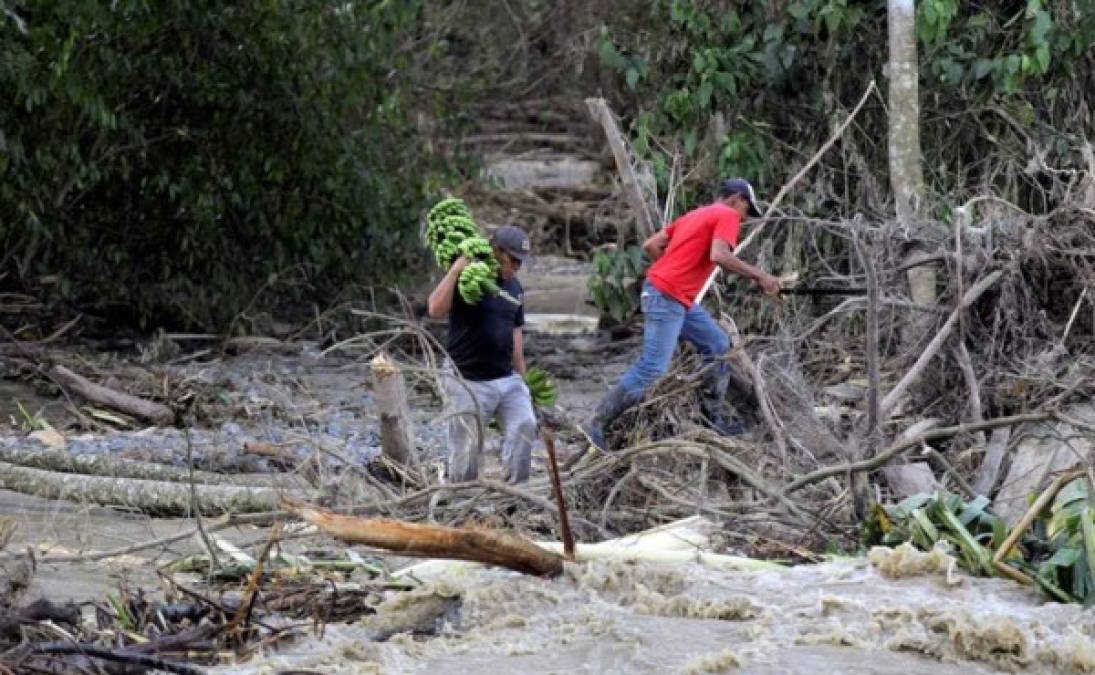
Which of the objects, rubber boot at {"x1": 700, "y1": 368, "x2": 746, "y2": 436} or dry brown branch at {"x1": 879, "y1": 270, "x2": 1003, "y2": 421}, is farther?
rubber boot at {"x1": 700, "y1": 368, "x2": 746, "y2": 436}

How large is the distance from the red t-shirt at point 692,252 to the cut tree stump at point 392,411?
5.79 ft

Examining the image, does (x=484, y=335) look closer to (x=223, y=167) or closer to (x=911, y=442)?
(x=911, y=442)

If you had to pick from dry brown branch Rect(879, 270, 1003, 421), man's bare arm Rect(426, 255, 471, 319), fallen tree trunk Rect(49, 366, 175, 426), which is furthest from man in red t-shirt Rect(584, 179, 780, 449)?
fallen tree trunk Rect(49, 366, 175, 426)

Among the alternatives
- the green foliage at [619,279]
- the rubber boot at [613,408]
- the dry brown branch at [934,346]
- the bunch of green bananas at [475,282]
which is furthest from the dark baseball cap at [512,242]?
the green foliage at [619,279]

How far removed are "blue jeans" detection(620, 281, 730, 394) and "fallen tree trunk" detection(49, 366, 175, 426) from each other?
3.31 meters

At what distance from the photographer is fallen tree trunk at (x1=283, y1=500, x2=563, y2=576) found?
6062mm

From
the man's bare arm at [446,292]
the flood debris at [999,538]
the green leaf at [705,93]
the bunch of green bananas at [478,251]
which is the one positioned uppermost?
the green leaf at [705,93]

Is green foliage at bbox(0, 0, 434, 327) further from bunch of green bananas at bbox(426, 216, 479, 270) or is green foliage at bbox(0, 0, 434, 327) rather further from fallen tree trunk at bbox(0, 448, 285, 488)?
bunch of green bananas at bbox(426, 216, 479, 270)

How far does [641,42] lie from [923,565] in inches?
297

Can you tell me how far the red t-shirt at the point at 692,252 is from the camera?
991cm

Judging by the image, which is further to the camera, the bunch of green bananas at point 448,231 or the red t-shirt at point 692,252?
the red t-shirt at point 692,252

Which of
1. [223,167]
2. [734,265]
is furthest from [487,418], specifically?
[223,167]

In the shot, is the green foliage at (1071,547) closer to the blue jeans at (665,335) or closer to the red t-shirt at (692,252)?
the blue jeans at (665,335)

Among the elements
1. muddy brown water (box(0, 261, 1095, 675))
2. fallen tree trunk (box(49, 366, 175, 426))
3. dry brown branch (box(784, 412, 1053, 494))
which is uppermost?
dry brown branch (box(784, 412, 1053, 494))
